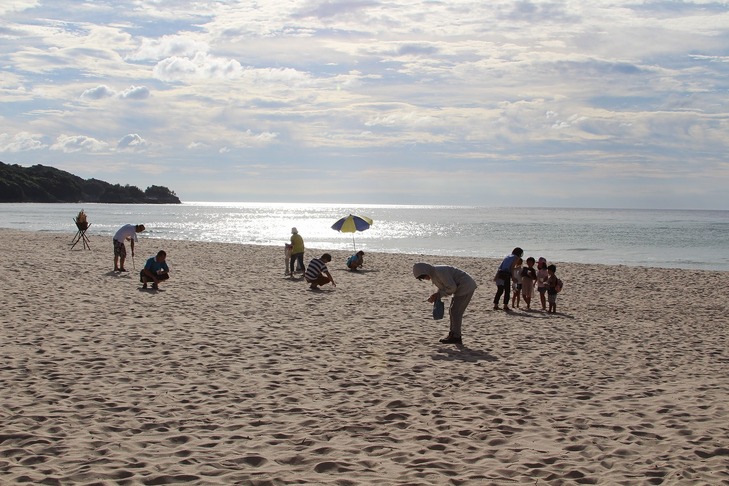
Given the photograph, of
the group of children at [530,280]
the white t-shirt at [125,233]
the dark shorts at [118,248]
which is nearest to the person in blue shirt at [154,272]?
the white t-shirt at [125,233]

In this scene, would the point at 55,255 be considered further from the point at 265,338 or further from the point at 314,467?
the point at 314,467

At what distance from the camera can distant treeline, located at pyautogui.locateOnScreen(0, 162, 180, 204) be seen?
139375mm

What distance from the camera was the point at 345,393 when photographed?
6.83 metres

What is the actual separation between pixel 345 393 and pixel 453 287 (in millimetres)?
2849

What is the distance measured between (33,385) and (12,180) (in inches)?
5932

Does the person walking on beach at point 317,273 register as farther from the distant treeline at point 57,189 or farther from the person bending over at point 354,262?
the distant treeline at point 57,189

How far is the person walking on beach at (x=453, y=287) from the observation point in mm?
8984

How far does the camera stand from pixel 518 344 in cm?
983

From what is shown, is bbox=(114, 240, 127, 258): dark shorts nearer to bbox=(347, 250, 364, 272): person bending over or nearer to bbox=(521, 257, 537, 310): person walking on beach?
bbox=(347, 250, 364, 272): person bending over

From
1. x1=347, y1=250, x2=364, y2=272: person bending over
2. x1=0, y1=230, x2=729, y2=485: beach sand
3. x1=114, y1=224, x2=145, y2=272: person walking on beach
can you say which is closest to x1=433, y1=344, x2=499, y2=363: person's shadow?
x1=0, y1=230, x2=729, y2=485: beach sand

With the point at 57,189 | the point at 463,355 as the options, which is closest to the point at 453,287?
the point at 463,355

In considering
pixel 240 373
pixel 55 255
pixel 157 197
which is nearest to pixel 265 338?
pixel 240 373

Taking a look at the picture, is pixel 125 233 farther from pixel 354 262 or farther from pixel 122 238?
pixel 354 262

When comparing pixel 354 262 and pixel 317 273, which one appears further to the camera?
pixel 354 262
